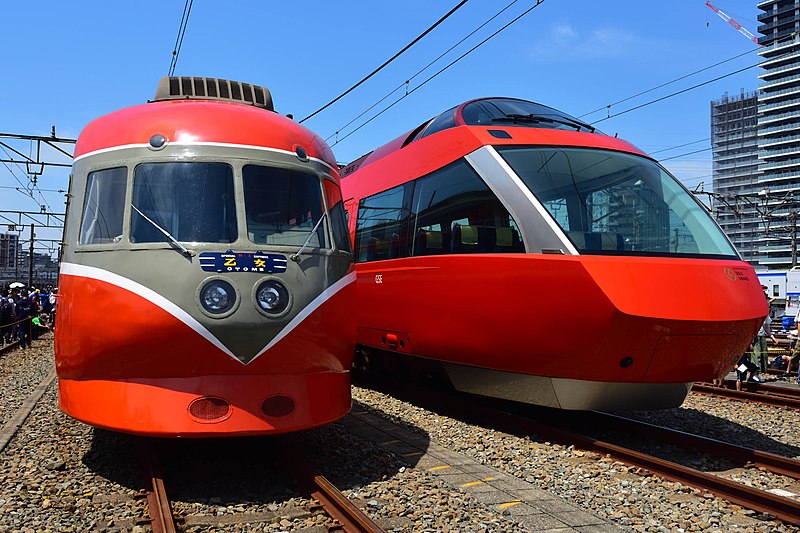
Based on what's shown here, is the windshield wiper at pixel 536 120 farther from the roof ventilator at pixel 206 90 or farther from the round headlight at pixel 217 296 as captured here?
the round headlight at pixel 217 296

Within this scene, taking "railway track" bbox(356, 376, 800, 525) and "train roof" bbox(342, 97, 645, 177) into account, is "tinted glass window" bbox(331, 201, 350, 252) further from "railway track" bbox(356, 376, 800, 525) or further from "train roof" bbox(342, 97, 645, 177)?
"railway track" bbox(356, 376, 800, 525)

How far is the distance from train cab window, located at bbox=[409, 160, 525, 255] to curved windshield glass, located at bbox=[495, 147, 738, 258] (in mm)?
466

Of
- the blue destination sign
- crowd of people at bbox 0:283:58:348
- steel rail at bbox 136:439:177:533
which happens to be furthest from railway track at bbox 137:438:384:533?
crowd of people at bbox 0:283:58:348

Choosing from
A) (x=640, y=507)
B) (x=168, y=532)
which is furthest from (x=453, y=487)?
(x=168, y=532)

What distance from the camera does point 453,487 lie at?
603 cm

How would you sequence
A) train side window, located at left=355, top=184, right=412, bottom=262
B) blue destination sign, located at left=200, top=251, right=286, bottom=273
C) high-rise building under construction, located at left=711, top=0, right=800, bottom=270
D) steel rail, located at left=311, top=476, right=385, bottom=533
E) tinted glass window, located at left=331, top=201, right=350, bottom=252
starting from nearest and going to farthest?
steel rail, located at left=311, top=476, right=385, bottom=533 → blue destination sign, located at left=200, top=251, right=286, bottom=273 → tinted glass window, located at left=331, top=201, right=350, bottom=252 → train side window, located at left=355, top=184, right=412, bottom=262 → high-rise building under construction, located at left=711, top=0, right=800, bottom=270

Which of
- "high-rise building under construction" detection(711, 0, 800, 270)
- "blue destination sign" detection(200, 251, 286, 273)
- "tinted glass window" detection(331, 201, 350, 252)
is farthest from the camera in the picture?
"high-rise building under construction" detection(711, 0, 800, 270)

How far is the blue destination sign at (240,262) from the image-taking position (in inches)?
217

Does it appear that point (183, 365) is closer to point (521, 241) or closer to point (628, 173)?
point (521, 241)

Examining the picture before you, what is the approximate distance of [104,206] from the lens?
5.98 metres

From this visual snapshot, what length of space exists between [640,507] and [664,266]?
2.35m

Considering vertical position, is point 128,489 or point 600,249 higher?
point 600,249

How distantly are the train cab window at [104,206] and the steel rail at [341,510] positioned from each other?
2574 mm

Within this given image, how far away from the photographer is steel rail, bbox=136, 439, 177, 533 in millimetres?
4797
